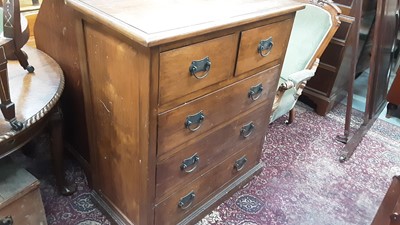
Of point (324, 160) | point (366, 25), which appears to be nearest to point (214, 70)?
point (324, 160)

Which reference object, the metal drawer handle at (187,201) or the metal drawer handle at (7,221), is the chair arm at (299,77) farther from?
the metal drawer handle at (7,221)

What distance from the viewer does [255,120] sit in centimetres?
165

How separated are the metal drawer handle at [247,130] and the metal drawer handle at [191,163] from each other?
30cm

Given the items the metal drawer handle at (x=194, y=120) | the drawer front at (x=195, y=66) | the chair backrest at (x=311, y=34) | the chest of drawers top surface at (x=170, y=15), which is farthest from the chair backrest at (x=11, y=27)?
the chair backrest at (x=311, y=34)

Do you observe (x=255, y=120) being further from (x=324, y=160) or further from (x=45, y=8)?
(x=45, y=8)

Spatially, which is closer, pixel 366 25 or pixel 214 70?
pixel 214 70

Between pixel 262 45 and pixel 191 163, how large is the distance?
56 cm

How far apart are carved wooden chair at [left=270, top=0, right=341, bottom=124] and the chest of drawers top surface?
689 millimetres

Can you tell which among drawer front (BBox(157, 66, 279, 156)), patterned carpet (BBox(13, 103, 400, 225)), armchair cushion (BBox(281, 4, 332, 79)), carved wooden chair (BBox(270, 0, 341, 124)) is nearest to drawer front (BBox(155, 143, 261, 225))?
patterned carpet (BBox(13, 103, 400, 225))

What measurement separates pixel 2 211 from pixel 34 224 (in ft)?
0.61

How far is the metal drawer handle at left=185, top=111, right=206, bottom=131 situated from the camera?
1226 mm

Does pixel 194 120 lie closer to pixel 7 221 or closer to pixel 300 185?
pixel 7 221

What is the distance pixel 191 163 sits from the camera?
1.37 m

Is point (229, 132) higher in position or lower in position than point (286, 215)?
higher
